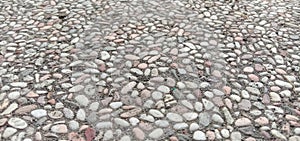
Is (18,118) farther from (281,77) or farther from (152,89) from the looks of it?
(281,77)

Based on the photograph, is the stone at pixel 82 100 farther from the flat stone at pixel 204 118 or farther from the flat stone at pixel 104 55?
the flat stone at pixel 204 118

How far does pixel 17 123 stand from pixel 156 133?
142 cm

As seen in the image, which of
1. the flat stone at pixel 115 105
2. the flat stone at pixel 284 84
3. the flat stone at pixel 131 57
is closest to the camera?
the flat stone at pixel 115 105

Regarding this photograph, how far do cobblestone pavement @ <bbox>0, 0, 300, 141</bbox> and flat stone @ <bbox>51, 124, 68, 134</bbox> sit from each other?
0.03ft

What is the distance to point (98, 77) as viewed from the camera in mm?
4320

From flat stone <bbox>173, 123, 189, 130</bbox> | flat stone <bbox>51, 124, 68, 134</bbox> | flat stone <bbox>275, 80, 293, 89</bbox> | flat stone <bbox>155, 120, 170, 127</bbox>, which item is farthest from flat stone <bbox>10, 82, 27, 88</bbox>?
flat stone <bbox>275, 80, 293, 89</bbox>

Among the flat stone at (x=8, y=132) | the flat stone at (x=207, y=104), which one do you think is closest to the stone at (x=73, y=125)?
the flat stone at (x=8, y=132)

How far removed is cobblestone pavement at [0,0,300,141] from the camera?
3686 mm

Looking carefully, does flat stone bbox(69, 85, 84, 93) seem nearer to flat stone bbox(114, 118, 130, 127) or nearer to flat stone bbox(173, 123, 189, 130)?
flat stone bbox(114, 118, 130, 127)

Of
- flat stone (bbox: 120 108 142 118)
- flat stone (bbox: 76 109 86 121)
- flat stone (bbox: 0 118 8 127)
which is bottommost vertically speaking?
flat stone (bbox: 120 108 142 118)

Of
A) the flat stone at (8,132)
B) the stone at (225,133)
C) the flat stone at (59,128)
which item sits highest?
the flat stone at (8,132)

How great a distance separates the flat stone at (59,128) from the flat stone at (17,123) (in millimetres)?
290

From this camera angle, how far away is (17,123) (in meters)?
3.68

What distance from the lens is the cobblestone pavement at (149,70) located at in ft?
12.1
